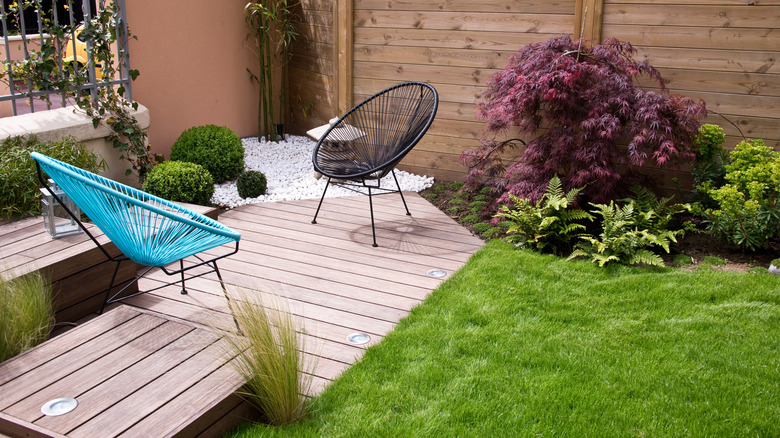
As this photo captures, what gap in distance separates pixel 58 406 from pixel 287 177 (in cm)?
382

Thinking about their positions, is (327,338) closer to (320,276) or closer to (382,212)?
(320,276)

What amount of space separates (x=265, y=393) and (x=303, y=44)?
507 cm

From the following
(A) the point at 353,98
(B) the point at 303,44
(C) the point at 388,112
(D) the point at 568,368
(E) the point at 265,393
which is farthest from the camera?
(B) the point at 303,44

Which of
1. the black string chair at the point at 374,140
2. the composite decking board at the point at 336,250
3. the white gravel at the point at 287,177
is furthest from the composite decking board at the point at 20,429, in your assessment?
the white gravel at the point at 287,177

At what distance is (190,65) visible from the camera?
5.96m

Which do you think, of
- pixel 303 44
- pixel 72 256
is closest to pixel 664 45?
pixel 303 44

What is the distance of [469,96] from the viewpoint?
5602 mm

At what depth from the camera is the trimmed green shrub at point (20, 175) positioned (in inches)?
144

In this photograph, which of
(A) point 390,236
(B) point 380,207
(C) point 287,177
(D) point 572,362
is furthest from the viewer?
(C) point 287,177

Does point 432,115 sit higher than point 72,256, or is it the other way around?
point 432,115

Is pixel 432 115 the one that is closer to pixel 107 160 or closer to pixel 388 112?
pixel 388 112

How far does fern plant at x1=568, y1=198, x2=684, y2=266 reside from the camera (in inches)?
153

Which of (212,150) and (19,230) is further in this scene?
(212,150)

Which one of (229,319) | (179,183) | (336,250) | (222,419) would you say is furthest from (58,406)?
(179,183)
